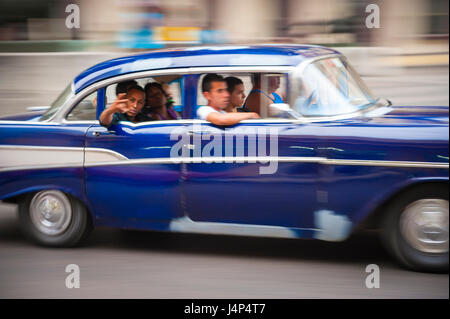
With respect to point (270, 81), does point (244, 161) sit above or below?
below

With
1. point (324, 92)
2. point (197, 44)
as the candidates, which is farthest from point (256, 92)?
point (197, 44)

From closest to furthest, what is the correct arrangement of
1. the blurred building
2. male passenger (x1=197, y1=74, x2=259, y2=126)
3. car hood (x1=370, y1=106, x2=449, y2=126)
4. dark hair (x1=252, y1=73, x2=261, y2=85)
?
car hood (x1=370, y1=106, x2=449, y2=126) < male passenger (x1=197, y1=74, x2=259, y2=126) < dark hair (x1=252, y1=73, x2=261, y2=85) < the blurred building

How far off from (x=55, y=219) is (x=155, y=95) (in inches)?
52.6

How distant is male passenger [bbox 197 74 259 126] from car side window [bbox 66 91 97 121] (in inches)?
37.2

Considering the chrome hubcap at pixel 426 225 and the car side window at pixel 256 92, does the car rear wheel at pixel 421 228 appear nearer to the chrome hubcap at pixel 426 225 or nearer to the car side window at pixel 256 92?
the chrome hubcap at pixel 426 225

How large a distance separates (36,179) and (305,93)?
2.32 m

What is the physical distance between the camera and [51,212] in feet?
19.3

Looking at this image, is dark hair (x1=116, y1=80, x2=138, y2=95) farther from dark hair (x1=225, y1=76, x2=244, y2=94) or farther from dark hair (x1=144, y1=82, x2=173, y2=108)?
dark hair (x1=225, y1=76, x2=244, y2=94)

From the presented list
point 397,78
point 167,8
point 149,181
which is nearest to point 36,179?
point 149,181

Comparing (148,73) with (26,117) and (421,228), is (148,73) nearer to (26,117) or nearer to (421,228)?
(26,117)

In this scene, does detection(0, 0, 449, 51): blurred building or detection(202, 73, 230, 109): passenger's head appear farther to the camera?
detection(0, 0, 449, 51): blurred building

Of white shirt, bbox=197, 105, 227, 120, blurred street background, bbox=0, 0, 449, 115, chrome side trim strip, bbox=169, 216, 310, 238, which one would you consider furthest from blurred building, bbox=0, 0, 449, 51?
chrome side trim strip, bbox=169, 216, 310, 238

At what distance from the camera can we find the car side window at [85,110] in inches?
228

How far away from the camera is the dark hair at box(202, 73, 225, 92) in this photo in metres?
5.51
